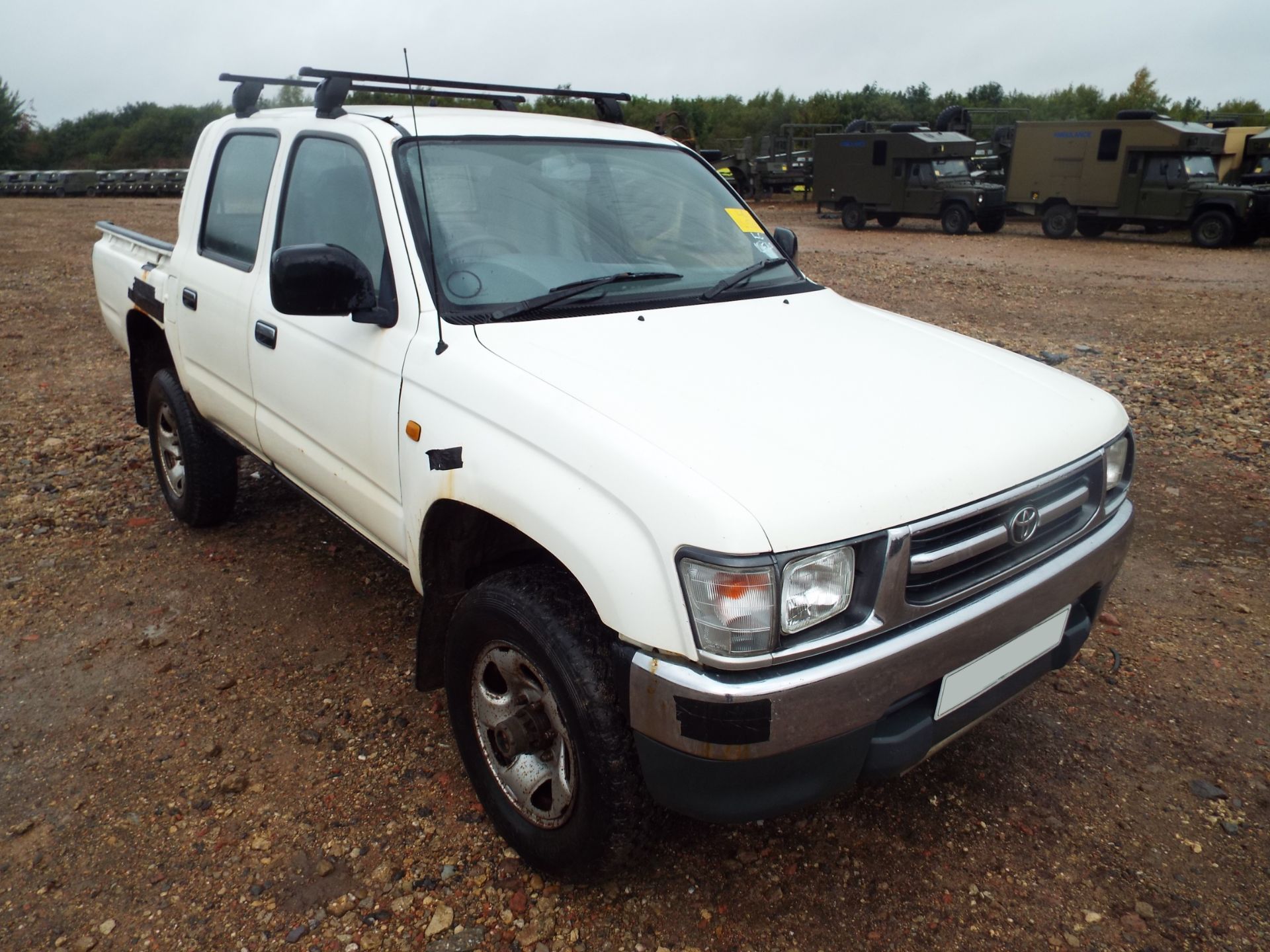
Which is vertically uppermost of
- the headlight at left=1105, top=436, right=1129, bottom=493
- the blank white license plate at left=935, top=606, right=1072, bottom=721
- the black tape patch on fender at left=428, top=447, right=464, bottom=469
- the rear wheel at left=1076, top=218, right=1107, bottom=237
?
the black tape patch on fender at left=428, top=447, right=464, bottom=469

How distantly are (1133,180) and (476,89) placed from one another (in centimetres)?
1863

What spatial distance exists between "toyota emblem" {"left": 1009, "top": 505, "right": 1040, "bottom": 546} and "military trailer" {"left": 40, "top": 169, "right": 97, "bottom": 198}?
3634 centimetres

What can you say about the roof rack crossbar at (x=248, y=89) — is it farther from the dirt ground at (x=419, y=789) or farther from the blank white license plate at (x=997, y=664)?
the blank white license plate at (x=997, y=664)

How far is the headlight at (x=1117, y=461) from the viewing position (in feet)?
8.30

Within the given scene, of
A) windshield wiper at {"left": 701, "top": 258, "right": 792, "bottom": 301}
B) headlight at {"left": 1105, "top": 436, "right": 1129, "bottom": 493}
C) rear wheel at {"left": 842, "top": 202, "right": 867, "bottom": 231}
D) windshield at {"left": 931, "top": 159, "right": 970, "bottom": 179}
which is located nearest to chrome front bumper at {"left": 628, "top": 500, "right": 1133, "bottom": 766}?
headlight at {"left": 1105, "top": 436, "right": 1129, "bottom": 493}

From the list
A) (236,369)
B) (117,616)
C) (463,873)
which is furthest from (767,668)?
(117,616)

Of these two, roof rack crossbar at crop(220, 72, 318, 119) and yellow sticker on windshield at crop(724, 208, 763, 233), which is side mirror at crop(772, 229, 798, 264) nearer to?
yellow sticker on windshield at crop(724, 208, 763, 233)

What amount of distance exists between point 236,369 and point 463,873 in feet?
6.77

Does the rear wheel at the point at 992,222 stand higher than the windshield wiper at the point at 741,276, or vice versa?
the windshield wiper at the point at 741,276

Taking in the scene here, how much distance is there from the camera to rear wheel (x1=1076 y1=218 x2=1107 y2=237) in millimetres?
19734

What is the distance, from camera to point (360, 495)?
9.41 feet

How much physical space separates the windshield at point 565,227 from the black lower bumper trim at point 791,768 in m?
1.32

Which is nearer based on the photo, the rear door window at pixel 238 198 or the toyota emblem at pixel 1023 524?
the toyota emblem at pixel 1023 524

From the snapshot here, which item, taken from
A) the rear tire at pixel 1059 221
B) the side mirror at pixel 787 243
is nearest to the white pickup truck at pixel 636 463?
the side mirror at pixel 787 243
